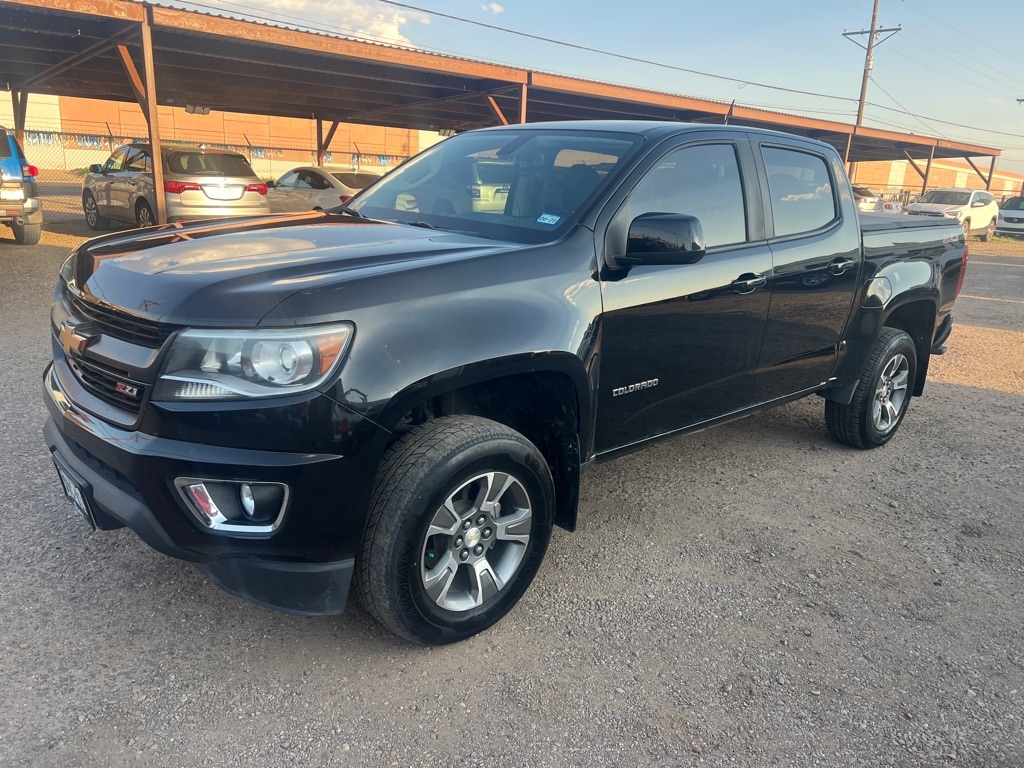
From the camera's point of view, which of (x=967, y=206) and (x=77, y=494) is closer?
(x=77, y=494)

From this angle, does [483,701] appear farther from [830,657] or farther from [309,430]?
[830,657]

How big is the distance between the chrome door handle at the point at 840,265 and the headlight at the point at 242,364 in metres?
2.99

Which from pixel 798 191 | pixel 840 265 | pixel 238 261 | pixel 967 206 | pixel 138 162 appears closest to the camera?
pixel 238 261

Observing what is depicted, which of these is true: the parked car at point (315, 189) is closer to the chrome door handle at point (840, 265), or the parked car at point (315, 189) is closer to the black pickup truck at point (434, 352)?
the black pickup truck at point (434, 352)

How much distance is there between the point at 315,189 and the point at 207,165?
234cm

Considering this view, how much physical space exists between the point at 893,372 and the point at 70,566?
4.65 metres

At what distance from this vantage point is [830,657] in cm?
270

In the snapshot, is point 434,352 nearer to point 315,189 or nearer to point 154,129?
point 154,129

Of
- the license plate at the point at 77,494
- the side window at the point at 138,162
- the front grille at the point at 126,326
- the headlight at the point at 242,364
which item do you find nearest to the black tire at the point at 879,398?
the headlight at the point at 242,364

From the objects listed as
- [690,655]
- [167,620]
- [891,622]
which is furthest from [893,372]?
[167,620]

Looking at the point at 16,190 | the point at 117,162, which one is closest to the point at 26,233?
the point at 16,190

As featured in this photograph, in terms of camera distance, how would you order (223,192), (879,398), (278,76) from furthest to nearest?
(278,76), (223,192), (879,398)

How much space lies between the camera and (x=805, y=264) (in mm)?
3846

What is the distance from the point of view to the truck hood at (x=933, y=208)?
2183 cm
